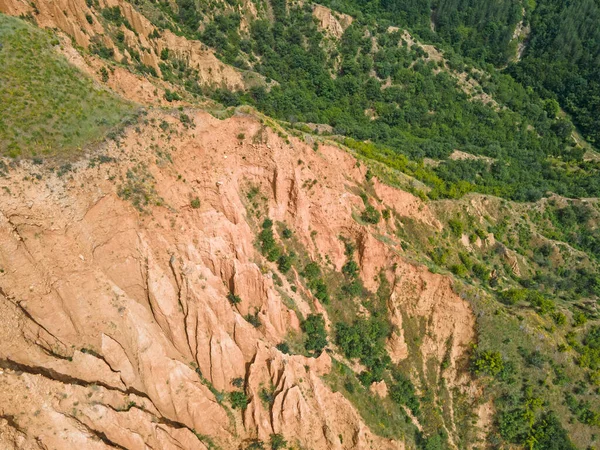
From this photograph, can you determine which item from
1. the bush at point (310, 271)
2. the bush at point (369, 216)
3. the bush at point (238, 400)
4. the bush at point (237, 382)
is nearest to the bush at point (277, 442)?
the bush at point (238, 400)

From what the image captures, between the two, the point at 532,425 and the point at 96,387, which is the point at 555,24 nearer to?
the point at 532,425

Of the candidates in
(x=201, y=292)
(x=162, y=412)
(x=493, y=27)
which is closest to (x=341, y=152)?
(x=201, y=292)

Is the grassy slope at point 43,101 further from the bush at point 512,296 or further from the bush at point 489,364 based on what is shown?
the bush at point 512,296

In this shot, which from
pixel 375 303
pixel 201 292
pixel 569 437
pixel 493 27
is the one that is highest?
pixel 493 27

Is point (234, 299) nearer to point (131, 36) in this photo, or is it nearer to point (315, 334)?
point (315, 334)

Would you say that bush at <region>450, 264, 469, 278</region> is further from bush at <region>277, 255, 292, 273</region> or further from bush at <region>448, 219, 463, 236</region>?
bush at <region>277, 255, 292, 273</region>

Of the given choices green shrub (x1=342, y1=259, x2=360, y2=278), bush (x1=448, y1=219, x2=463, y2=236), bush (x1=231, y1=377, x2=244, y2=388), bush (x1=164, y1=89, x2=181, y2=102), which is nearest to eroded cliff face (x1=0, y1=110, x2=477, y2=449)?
bush (x1=231, y1=377, x2=244, y2=388)

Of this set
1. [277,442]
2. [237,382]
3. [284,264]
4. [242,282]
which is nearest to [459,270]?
[284,264]
